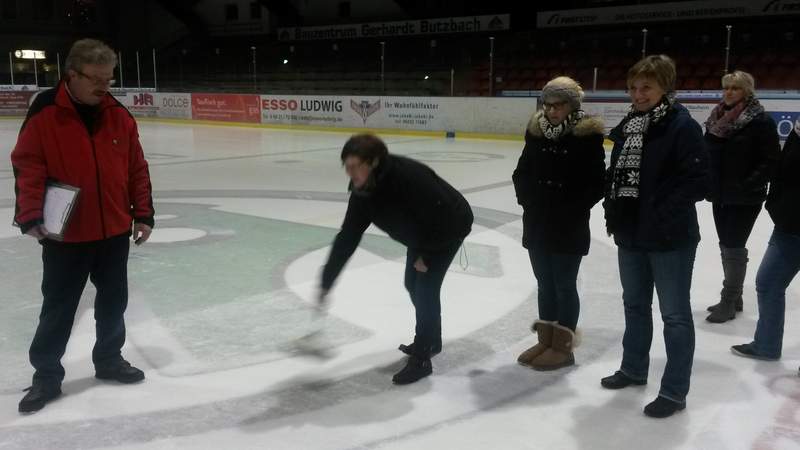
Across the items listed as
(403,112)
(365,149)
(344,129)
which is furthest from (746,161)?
(344,129)

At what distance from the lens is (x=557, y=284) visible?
3.23m

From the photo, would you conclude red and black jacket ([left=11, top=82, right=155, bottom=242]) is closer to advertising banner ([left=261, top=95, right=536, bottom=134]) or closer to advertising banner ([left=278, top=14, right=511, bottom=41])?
advertising banner ([left=261, top=95, right=536, bottom=134])

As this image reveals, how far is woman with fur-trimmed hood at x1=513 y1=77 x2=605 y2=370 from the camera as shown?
2.96m

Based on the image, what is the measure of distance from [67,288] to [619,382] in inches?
89.5

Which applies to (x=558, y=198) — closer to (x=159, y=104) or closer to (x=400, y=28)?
(x=159, y=104)

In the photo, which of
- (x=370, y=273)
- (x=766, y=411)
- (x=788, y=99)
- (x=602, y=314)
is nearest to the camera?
(x=766, y=411)

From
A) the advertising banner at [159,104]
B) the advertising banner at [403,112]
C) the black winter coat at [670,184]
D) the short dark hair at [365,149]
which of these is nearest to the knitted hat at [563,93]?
the black winter coat at [670,184]

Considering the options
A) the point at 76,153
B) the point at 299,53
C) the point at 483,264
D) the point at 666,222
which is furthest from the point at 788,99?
the point at 299,53

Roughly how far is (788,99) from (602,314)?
10470 millimetres

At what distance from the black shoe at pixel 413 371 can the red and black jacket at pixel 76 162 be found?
129 cm

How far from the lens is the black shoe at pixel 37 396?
9.20 feet

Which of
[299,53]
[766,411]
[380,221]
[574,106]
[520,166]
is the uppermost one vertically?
[299,53]

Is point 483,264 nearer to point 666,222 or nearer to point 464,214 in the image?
point 464,214

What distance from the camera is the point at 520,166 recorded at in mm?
3195
